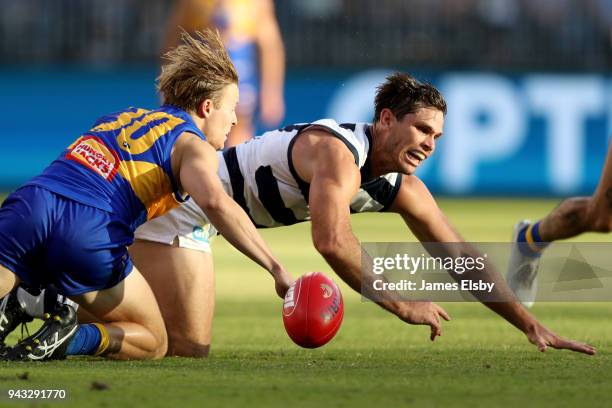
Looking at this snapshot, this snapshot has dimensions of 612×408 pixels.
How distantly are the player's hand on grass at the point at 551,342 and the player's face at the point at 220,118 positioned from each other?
1.89 metres

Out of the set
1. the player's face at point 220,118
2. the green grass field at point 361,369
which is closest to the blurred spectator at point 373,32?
the green grass field at point 361,369

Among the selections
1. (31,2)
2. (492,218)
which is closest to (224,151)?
(492,218)

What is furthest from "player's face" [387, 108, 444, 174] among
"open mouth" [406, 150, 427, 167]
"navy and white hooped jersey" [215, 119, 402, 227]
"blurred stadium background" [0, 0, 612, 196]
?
"blurred stadium background" [0, 0, 612, 196]

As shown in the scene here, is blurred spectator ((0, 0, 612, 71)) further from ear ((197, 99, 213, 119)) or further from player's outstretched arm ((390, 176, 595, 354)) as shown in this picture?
ear ((197, 99, 213, 119))

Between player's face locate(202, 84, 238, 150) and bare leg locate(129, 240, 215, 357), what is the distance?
2.63 ft

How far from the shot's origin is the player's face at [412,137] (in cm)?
645

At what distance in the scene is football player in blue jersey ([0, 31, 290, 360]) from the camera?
224 inches

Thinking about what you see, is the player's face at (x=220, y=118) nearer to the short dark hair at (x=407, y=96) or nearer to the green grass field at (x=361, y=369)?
the short dark hair at (x=407, y=96)

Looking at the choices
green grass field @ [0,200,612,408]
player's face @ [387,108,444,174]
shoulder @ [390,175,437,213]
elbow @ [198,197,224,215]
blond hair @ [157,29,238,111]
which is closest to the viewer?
green grass field @ [0,200,612,408]

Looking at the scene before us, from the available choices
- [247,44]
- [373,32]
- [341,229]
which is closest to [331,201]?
[341,229]

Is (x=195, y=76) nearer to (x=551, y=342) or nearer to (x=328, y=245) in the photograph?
(x=328, y=245)

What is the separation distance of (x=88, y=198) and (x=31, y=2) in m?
15.9

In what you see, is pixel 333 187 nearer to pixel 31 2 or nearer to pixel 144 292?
pixel 144 292

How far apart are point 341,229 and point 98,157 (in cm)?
122
